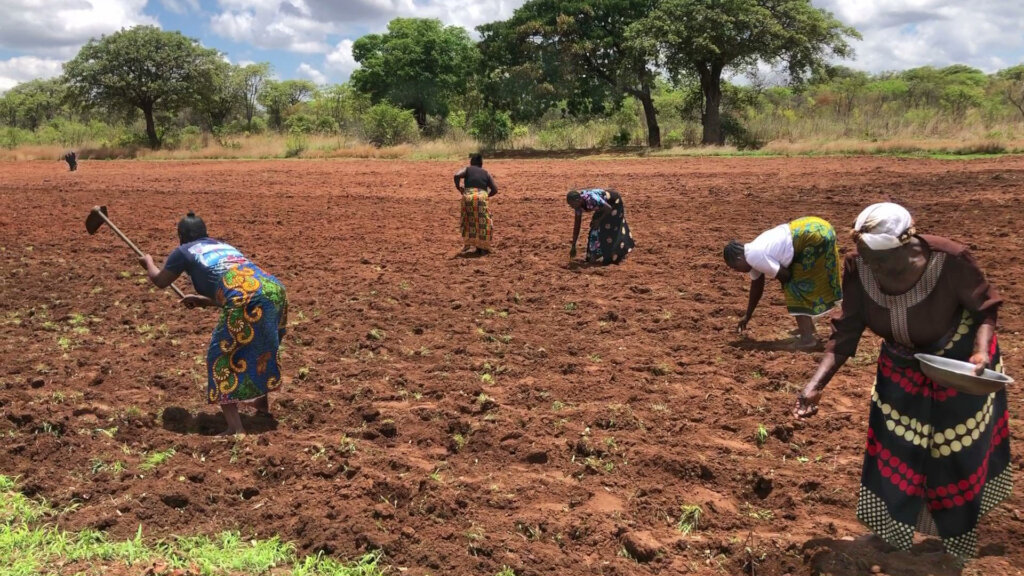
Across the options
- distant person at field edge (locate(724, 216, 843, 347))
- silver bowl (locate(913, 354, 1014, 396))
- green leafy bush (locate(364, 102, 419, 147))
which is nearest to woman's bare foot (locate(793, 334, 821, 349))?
distant person at field edge (locate(724, 216, 843, 347))

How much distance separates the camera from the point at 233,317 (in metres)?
4.80

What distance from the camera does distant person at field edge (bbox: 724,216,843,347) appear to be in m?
6.11

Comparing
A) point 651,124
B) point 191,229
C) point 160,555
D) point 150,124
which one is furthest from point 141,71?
point 160,555

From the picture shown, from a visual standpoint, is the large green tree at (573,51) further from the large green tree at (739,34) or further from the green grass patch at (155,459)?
the green grass patch at (155,459)

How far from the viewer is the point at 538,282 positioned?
28.8 ft

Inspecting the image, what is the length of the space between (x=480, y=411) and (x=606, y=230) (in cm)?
451

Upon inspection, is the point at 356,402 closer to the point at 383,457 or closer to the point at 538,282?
the point at 383,457

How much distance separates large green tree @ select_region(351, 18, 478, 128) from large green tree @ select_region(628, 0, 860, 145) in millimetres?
13230

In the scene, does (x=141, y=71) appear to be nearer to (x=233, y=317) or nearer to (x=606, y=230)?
(x=606, y=230)

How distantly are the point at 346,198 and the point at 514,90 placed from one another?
1522 cm

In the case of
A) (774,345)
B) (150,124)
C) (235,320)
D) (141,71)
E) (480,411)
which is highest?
(141,71)

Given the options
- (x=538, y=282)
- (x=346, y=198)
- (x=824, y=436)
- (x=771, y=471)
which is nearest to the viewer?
(x=771, y=471)

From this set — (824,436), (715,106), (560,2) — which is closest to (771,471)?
(824,436)

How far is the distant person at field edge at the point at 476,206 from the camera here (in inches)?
400
